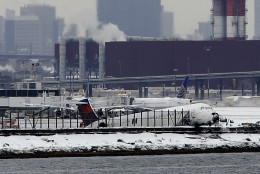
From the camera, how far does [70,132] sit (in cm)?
9575

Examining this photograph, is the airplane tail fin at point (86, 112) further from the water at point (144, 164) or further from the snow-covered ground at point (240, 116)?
the water at point (144, 164)

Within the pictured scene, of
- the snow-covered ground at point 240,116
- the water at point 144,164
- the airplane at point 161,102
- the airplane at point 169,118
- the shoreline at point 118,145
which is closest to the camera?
the water at point 144,164

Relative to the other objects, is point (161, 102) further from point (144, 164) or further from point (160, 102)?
point (144, 164)

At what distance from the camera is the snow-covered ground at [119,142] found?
3460 inches

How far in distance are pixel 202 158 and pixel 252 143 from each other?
967cm

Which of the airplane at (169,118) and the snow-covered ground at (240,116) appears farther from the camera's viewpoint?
the snow-covered ground at (240,116)

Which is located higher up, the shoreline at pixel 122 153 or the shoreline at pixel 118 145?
the shoreline at pixel 118 145

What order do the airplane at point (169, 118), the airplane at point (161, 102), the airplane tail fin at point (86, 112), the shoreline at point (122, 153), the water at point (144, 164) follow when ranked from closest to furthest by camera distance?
the water at point (144, 164)
the shoreline at point (122, 153)
the airplane at point (169, 118)
the airplane tail fin at point (86, 112)
the airplane at point (161, 102)

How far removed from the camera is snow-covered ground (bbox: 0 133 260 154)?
8788cm

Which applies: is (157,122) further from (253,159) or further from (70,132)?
(253,159)

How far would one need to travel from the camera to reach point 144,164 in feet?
266

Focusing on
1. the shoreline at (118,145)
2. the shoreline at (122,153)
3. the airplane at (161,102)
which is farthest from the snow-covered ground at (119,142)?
the airplane at (161,102)

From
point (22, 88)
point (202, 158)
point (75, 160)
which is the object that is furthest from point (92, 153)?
point (22, 88)

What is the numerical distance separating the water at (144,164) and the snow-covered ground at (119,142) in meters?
2.43
